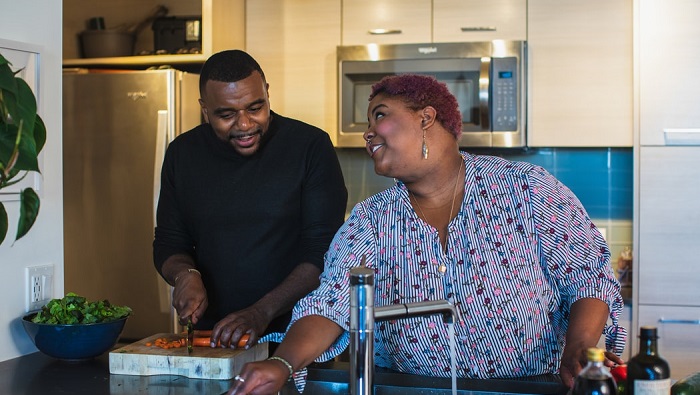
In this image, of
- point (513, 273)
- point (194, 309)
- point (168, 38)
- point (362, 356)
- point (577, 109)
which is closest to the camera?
point (362, 356)

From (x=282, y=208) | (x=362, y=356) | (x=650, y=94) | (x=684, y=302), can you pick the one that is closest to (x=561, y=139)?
(x=650, y=94)

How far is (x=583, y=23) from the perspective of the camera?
369 centimetres

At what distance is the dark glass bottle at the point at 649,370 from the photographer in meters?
1.24

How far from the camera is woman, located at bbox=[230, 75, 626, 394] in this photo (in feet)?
5.88

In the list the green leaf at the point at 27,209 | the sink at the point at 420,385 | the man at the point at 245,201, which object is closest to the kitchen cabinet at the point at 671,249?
the man at the point at 245,201

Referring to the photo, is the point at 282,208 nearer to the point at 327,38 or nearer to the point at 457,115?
the point at 457,115

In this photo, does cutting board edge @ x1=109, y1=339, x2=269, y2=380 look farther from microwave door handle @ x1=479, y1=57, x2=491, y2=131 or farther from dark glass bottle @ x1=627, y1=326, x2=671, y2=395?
microwave door handle @ x1=479, y1=57, x2=491, y2=131

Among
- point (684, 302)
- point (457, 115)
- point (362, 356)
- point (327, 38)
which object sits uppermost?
point (327, 38)

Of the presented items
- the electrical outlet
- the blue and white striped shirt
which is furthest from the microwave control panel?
the electrical outlet

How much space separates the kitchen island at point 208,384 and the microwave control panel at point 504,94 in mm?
2039

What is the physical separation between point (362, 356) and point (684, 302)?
2543 millimetres

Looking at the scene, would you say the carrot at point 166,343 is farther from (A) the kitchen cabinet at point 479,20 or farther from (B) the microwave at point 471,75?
(A) the kitchen cabinet at point 479,20

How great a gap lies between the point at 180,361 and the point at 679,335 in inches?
93.3

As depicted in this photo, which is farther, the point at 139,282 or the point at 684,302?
the point at 139,282
